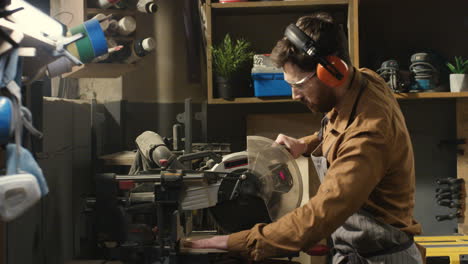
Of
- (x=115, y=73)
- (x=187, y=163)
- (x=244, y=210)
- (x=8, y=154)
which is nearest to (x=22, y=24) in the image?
(x=8, y=154)

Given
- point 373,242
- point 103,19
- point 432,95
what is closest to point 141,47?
point 103,19

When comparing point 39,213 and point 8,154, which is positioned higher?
point 8,154

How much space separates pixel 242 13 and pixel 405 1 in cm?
91

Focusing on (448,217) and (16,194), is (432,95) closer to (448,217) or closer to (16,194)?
(448,217)

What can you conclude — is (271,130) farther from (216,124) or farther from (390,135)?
(390,135)

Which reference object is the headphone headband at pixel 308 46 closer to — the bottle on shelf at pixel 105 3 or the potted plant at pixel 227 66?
the bottle on shelf at pixel 105 3

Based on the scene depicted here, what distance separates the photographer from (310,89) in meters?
1.67

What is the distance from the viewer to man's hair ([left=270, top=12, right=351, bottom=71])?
157 cm

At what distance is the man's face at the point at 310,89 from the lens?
5.42 feet

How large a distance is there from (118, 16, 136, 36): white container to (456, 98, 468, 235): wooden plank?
71.2 inches

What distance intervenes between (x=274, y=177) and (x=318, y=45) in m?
0.51

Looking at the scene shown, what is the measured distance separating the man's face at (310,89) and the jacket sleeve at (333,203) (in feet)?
0.71

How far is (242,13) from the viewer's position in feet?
9.37

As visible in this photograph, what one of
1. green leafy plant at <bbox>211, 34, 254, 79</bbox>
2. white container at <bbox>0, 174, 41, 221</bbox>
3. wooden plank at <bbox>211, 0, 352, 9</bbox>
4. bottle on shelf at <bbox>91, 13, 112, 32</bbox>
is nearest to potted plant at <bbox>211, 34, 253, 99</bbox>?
green leafy plant at <bbox>211, 34, 254, 79</bbox>
